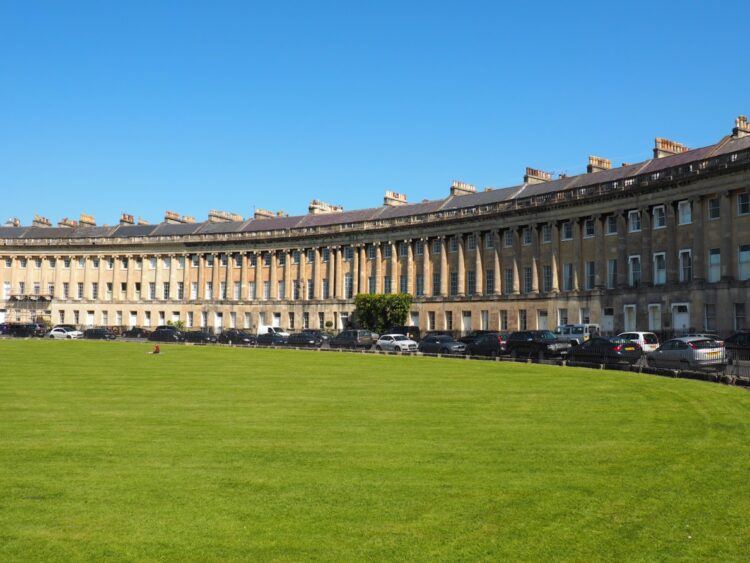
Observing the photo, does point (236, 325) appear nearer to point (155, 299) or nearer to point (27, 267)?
point (155, 299)

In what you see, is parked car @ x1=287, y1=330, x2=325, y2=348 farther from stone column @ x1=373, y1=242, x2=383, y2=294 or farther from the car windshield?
the car windshield

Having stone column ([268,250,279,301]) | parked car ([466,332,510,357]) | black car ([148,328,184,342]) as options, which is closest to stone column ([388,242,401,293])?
stone column ([268,250,279,301])

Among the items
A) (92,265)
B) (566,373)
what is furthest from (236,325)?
(566,373)

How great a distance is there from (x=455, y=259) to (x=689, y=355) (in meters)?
47.7

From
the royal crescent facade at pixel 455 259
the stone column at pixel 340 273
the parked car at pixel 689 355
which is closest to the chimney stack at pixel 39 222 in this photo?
the royal crescent facade at pixel 455 259

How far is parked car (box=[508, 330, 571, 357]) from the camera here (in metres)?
40.1

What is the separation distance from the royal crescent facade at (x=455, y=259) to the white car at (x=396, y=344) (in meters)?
17.5

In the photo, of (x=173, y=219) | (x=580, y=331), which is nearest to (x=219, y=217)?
(x=173, y=219)

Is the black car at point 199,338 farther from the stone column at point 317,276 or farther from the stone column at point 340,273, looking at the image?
the stone column at point 317,276

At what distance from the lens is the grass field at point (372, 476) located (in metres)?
8.57

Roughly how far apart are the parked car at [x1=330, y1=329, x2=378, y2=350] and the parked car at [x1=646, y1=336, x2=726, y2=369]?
90.3ft

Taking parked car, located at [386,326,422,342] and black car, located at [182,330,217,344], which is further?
black car, located at [182,330,217,344]

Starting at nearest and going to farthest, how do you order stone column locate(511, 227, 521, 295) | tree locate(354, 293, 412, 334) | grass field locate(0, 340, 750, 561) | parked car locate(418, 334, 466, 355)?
1. grass field locate(0, 340, 750, 561)
2. parked car locate(418, 334, 466, 355)
3. stone column locate(511, 227, 521, 295)
4. tree locate(354, 293, 412, 334)

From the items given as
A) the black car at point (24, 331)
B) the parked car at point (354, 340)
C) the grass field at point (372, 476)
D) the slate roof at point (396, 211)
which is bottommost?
the grass field at point (372, 476)
